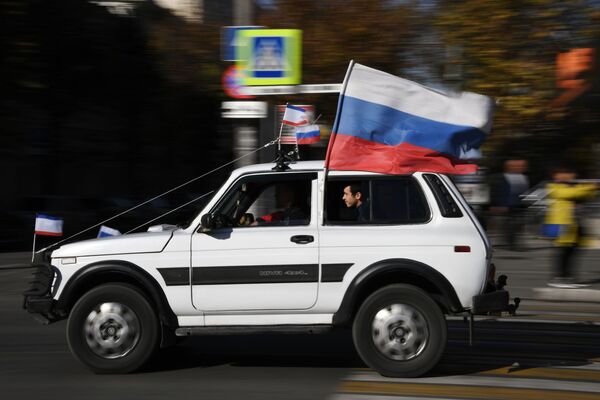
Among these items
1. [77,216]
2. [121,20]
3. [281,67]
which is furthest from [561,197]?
[121,20]

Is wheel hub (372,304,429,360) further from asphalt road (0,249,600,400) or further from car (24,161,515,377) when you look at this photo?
asphalt road (0,249,600,400)

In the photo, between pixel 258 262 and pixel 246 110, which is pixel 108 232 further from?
pixel 246 110

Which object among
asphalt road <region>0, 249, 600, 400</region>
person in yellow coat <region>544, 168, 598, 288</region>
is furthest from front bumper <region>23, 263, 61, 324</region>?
person in yellow coat <region>544, 168, 598, 288</region>

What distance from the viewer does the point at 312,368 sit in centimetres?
821

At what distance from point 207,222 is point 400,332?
1801mm

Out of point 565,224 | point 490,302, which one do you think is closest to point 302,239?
point 490,302

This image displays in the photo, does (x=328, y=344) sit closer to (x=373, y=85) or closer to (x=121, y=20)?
(x=373, y=85)

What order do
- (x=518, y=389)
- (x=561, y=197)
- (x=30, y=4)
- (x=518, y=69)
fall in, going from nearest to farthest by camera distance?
(x=518, y=389)
(x=561, y=197)
(x=518, y=69)
(x=30, y=4)

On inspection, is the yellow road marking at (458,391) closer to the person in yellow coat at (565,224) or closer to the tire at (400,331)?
the tire at (400,331)

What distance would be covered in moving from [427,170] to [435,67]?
1412 centimetres

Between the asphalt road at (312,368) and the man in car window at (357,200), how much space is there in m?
1.33

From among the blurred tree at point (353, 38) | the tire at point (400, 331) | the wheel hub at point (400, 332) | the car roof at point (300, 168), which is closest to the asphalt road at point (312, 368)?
the tire at point (400, 331)

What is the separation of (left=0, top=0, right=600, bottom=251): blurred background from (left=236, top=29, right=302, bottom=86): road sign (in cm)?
50

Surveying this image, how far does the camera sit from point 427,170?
7.84 m
